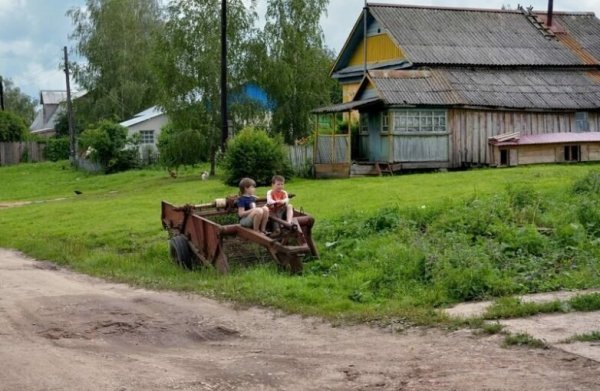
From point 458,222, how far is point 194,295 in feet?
15.2

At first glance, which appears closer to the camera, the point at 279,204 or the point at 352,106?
the point at 279,204

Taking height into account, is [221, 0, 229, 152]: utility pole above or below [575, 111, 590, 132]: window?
above

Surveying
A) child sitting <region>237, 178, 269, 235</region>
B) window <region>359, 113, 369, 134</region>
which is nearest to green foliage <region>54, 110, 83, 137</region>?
window <region>359, 113, 369, 134</region>

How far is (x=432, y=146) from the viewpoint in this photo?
104 feet

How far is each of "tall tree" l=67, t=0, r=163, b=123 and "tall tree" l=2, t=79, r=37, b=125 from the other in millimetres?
53176

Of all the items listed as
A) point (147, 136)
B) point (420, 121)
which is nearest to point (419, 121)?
point (420, 121)

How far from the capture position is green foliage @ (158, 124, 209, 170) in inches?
1436

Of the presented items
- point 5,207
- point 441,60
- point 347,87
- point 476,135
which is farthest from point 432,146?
point 5,207

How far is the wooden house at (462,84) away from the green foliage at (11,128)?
38.0 m

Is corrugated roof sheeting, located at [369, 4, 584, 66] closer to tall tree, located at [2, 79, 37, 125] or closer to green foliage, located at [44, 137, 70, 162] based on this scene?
green foliage, located at [44, 137, 70, 162]

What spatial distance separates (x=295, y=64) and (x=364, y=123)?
8068 mm

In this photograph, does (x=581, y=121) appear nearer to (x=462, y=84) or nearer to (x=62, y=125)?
(x=462, y=84)

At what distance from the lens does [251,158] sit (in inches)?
1163

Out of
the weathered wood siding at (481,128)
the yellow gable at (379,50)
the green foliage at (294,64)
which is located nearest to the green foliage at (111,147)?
the green foliage at (294,64)
